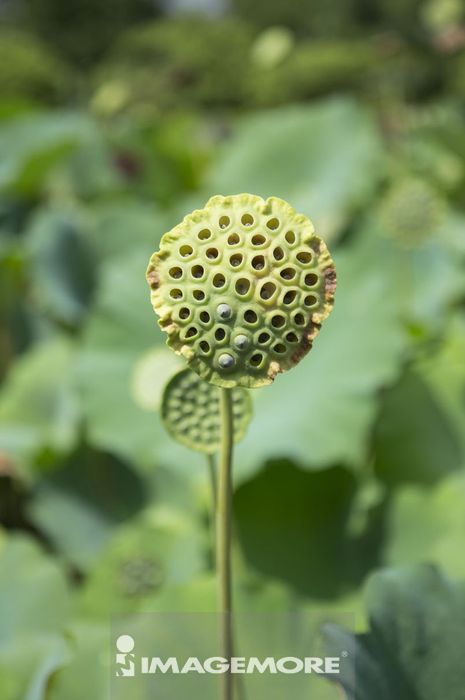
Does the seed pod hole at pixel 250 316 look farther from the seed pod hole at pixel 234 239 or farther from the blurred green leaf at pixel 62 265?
the blurred green leaf at pixel 62 265

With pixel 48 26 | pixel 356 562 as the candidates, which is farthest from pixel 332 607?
pixel 48 26

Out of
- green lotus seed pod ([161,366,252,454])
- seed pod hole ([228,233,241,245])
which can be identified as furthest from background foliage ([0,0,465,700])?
seed pod hole ([228,233,241,245])

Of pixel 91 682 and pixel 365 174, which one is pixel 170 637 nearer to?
pixel 91 682

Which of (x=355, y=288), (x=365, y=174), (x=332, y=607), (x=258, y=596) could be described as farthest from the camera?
(x=365, y=174)

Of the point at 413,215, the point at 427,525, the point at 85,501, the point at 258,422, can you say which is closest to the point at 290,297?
the point at 427,525

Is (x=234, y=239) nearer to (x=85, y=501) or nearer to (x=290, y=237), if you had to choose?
(x=290, y=237)

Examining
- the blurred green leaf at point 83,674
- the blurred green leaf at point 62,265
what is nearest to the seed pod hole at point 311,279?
the blurred green leaf at point 83,674
